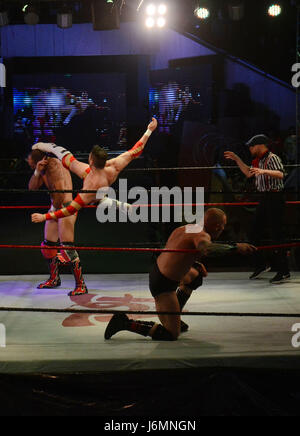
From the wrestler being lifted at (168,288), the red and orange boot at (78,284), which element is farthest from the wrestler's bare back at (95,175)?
the wrestler being lifted at (168,288)

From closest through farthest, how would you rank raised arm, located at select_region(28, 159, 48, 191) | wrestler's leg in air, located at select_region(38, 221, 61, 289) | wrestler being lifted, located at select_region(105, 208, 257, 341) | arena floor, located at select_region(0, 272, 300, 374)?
1. arena floor, located at select_region(0, 272, 300, 374)
2. wrestler being lifted, located at select_region(105, 208, 257, 341)
3. raised arm, located at select_region(28, 159, 48, 191)
4. wrestler's leg in air, located at select_region(38, 221, 61, 289)

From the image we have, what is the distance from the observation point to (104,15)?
5.25 metres

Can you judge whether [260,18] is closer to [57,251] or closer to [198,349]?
[57,251]

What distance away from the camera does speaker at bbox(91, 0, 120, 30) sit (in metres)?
5.22

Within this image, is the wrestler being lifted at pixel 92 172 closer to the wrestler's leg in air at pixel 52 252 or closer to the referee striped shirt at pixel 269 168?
the wrestler's leg in air at pixel 52 252

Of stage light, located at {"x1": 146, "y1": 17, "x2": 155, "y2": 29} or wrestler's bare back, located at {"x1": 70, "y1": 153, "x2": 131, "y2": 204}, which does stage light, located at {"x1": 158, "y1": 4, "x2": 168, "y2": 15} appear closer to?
stage light, located at {"x1": 146, "y1": 17, "x2": 155, "y2": 29}

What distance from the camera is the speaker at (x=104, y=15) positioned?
205 inches

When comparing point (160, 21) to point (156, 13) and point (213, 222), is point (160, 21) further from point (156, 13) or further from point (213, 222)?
point (213, 222)

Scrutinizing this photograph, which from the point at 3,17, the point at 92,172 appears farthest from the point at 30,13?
the point at 92,172

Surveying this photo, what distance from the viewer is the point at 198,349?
10.4 feet

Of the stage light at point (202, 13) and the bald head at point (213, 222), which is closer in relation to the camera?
the bald head at point (213, 222)

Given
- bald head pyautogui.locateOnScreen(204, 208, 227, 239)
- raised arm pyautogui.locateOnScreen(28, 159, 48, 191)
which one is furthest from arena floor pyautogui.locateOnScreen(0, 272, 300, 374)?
raised arm pyautogui.locateOnScreen(28, 159, 48, 191)

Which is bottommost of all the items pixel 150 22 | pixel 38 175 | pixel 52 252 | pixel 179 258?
pixel 52 252

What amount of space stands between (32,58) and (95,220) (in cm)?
206
